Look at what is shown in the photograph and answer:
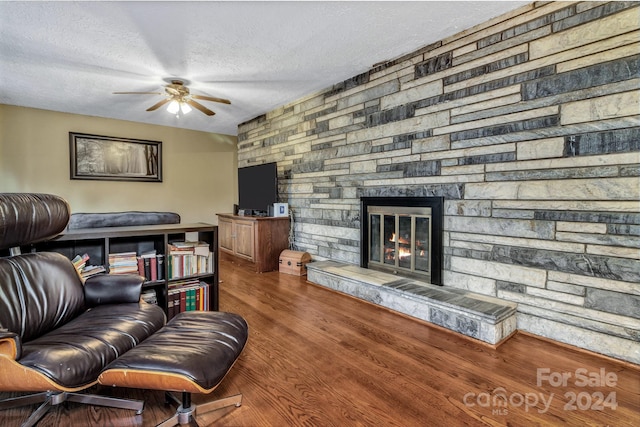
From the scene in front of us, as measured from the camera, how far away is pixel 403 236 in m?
3.19

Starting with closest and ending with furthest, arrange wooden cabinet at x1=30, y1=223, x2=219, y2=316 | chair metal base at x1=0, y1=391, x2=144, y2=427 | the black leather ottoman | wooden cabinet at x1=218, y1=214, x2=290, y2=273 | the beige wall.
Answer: the black leather ottoman, chair metal base at x1=0, y1=391, x2=144, y2=427, wooden cabinet at x1=30, y1=223, x2=219, y2=316, wooden cabinet at x1=218, y1=214, x2=290, y2=273, the beige wall

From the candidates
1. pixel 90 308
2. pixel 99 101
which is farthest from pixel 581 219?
pixel 99 101

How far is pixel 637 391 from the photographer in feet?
5.46

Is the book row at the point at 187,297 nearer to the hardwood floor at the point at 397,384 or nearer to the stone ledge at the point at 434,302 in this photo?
the hardwood floor at the point at 397,384

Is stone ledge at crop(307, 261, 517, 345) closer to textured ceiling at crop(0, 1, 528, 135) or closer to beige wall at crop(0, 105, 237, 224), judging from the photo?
textured ceiling at crop(0, 1, 528, 135)

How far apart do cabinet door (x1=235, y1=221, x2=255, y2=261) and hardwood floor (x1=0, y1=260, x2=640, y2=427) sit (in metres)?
2.01

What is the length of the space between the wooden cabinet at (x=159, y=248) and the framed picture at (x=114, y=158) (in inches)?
152

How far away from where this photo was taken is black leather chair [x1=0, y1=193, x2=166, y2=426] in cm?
127

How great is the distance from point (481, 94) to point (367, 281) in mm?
1954

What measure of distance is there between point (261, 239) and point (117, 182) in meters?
3.25

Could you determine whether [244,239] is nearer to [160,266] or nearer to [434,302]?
[160,266]

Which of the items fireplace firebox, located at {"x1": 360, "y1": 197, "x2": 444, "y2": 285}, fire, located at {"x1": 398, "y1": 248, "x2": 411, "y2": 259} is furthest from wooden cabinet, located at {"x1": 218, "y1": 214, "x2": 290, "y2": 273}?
fire, located at {"x1": 398, "y1": 248, "x2": 411, "y2": 259}

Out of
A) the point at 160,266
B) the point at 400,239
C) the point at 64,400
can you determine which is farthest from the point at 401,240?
the point at 64,400

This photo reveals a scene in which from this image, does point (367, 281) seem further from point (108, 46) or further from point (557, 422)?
point (108, 46)
